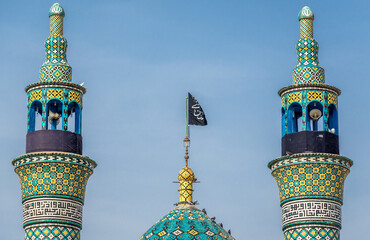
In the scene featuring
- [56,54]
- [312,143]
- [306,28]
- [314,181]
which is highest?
[306,28]

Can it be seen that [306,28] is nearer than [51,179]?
No

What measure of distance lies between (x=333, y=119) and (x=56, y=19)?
754 centimetres

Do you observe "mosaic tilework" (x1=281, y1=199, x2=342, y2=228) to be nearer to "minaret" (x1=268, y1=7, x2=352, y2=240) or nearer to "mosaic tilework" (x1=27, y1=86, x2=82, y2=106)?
"minaret" (x1=268, y1=7, x2=352, y2=240)

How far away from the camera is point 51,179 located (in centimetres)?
4559

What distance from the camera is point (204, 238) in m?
45.2

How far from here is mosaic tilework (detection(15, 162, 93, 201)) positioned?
45594 millimetres

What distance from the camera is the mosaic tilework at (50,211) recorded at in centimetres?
4534

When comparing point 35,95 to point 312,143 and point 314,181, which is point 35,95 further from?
point 314,181

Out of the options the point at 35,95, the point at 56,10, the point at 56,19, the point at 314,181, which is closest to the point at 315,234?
the point at 314,181

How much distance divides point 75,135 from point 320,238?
6.66m

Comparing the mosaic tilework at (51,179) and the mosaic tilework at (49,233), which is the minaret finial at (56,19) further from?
the mosaic tilework at (49,233)

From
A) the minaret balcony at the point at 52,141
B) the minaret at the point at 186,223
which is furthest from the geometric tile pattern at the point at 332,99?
the minaret balcony at the point at 52,141

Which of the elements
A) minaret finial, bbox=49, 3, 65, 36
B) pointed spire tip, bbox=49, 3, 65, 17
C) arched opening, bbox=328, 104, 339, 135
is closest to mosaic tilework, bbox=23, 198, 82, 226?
minaret finial, bbox=49, 3, 65, 36

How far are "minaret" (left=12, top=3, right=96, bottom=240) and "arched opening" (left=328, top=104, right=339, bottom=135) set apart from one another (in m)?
6.04
